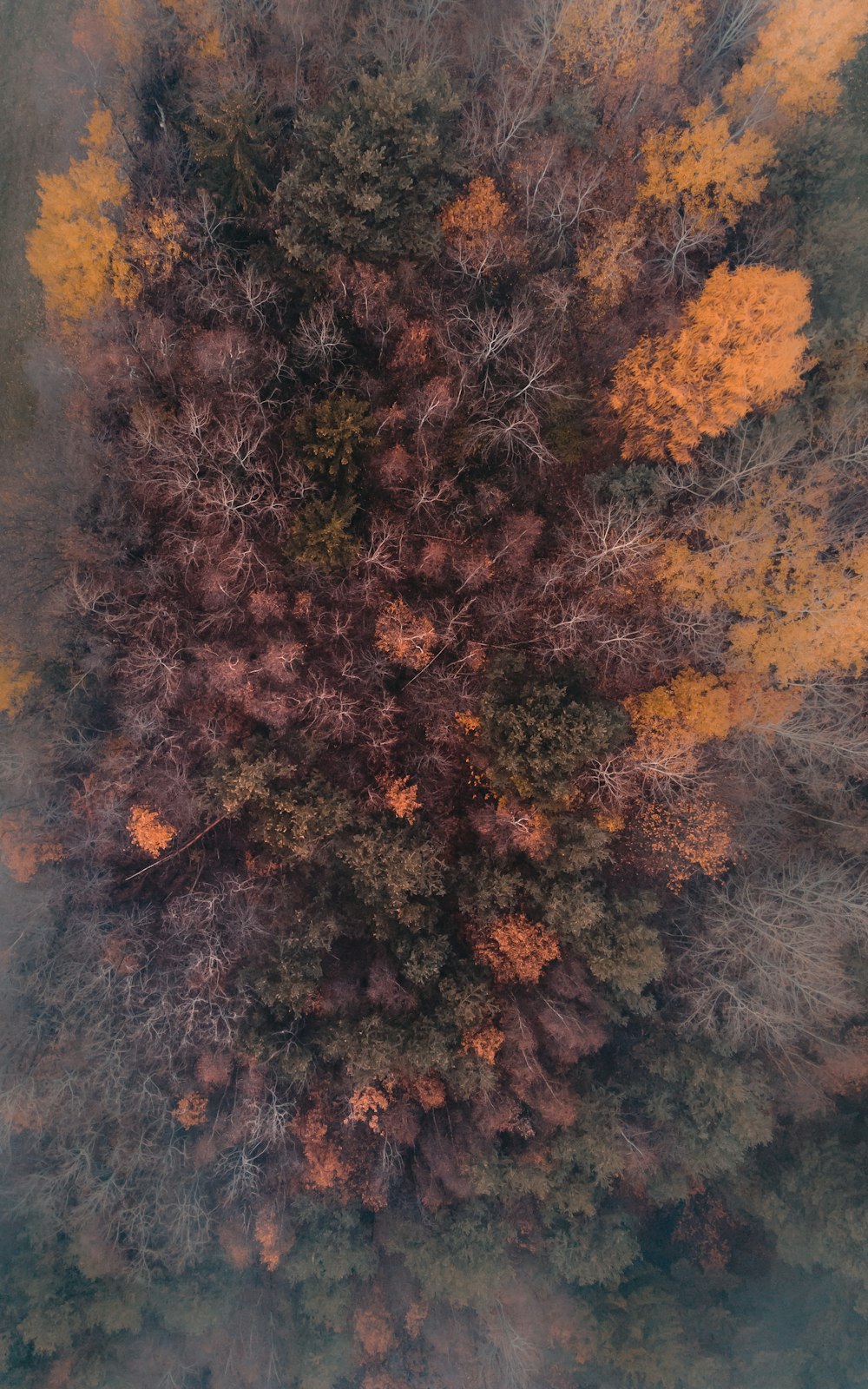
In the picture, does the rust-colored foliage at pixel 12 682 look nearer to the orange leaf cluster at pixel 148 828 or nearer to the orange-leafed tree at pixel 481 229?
the orange leaf cluster at pixel 148 828

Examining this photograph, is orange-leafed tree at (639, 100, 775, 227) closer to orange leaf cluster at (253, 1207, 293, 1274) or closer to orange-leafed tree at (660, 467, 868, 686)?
orange-leafed tree at (660, 467, 868, 686)

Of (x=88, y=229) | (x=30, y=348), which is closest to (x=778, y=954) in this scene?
(x=88, y=229)

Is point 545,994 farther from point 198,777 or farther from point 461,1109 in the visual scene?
point 198,777

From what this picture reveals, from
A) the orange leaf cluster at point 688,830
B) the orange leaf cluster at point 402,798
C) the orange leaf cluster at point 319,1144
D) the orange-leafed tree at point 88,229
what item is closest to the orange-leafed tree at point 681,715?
the orange leaf cluster at point 688,830

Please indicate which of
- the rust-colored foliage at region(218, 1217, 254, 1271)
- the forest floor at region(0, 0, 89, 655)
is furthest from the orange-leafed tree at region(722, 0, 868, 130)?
the rust-colored foliage at region(218, 1217, 254, 1271)

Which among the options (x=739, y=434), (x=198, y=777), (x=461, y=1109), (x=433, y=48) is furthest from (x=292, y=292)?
(x=461, y=1109)
